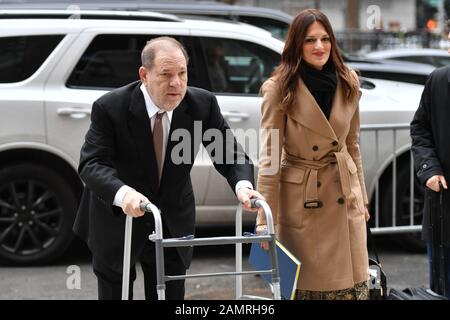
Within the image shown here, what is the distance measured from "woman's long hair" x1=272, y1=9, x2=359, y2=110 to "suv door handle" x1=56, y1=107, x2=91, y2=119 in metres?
2.70

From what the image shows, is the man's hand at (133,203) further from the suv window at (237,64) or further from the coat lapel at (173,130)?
the suv window at (237,64)

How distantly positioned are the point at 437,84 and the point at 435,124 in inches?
8.4

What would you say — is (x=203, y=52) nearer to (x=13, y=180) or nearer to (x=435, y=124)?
(x=13, y=180)

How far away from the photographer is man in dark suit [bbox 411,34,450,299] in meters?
4.59

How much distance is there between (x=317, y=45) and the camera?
4.29 m

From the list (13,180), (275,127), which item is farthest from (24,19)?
(275,127)

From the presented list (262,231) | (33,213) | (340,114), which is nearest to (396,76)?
(33,213)

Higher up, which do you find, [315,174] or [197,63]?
[197,63]

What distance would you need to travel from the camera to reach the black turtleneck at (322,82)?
4359 millimetres

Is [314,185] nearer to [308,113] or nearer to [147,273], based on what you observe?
[308,113]

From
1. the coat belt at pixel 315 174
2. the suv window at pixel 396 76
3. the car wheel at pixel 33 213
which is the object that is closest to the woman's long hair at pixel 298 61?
the coat belt at pixel 315 174

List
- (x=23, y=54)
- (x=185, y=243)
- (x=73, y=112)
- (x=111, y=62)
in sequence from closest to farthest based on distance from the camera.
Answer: (x=185, y=243), (x=73, y=112), (x=23, y=54), (x=111, y=62)

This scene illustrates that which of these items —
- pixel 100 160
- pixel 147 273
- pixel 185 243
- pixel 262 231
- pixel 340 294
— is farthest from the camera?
pixel 340 294

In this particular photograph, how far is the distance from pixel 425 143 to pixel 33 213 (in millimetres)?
3386
